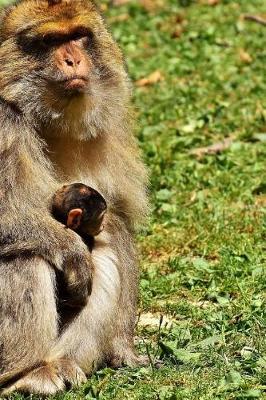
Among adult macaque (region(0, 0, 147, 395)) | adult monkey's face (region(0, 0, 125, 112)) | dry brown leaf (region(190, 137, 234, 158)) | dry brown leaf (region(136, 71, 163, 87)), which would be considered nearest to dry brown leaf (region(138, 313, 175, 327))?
adult macaque (region(0, 0, 147, 395))

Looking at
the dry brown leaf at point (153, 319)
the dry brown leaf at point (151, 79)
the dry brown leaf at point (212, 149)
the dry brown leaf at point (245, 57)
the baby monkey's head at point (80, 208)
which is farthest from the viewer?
the dry brown leaf at point (245, 57)

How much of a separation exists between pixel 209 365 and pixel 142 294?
4.71 feet

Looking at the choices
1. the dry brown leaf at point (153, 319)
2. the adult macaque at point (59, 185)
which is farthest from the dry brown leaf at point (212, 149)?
the adult macaque at point (59, 185)

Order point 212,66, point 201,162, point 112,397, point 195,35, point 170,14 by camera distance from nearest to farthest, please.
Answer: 1. point 112,397
2. point 201,162
3. point 212,66
4. point 195,35
5. point 170,14

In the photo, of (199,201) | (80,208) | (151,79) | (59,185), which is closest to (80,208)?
(80,208)

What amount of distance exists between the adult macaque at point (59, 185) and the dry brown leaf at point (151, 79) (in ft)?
16.9

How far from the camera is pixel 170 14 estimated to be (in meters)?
13.9

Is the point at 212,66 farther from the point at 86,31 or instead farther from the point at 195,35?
the point at 86,31

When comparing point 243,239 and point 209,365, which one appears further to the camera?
point 243,239

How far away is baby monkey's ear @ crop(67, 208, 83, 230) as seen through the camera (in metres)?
6.21

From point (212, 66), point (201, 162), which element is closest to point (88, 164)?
point (201, 162)

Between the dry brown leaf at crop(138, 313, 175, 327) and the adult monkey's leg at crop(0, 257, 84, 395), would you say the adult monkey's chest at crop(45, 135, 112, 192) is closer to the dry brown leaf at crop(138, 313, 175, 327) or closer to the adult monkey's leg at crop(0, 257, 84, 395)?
the adult monkey's leg at crop(0, 257, 84, 395)

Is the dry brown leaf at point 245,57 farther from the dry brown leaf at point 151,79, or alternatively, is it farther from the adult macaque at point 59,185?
the adult macaque at point 59,185

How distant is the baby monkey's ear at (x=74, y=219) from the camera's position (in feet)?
20.4
